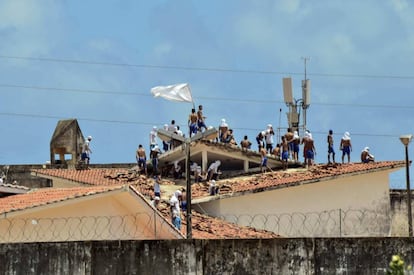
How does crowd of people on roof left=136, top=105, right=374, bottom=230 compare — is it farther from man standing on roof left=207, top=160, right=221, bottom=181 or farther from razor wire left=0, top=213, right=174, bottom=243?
razor wire left=0, top=213, right=174, bottom=243

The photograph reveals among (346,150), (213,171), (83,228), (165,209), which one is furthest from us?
(346,150)

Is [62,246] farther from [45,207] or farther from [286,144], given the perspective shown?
[286,144]

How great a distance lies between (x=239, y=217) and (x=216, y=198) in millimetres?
1005

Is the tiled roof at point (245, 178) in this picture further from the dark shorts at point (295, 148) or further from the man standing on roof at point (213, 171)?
the dark shorts at point (295, 148)

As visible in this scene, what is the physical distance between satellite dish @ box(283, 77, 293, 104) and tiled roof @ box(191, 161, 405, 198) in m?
5.06

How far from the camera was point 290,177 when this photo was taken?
127 feet

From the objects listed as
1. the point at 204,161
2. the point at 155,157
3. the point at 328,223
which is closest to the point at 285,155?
the point at 204,161

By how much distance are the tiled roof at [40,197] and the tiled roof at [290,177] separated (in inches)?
446

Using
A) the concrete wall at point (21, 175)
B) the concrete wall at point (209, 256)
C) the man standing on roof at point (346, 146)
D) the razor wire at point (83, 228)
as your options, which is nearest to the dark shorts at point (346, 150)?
the man standing on roof at point (346, 146)

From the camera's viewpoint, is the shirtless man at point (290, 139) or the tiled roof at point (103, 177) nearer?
the tiled roof at point (103, 177)

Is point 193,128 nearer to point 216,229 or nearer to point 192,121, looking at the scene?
point 192,121

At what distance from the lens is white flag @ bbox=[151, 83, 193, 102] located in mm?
23594

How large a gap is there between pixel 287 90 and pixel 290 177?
7.27 m

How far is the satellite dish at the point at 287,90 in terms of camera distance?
44.8m
